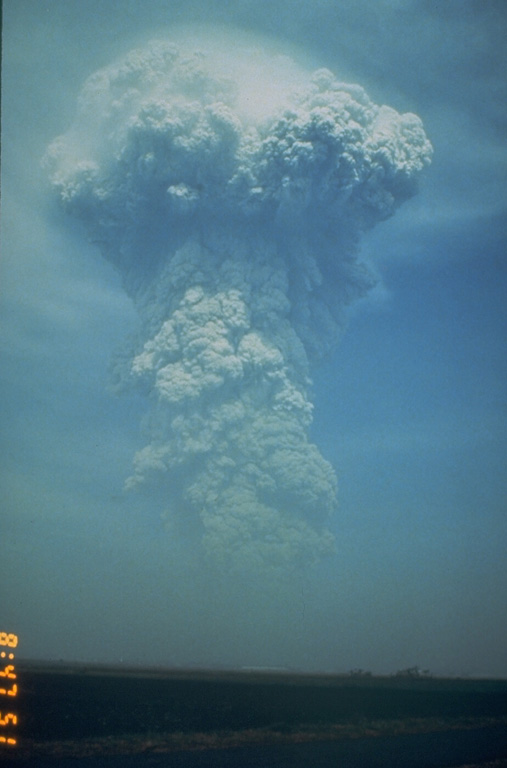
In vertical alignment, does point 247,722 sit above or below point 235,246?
below

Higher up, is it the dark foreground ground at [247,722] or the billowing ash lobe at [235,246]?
the billowing ash lobe at [235,246]

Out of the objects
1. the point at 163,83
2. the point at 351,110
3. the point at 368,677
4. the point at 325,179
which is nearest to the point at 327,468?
the point at 368,677

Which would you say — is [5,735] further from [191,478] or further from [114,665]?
[191,478]

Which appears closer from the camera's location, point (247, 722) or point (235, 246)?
point (247, 722)

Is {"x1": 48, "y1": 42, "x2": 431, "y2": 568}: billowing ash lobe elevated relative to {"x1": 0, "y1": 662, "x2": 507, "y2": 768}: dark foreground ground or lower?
elevated

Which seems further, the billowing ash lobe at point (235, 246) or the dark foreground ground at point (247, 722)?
the billowing ash lobe at point (235, 246)
